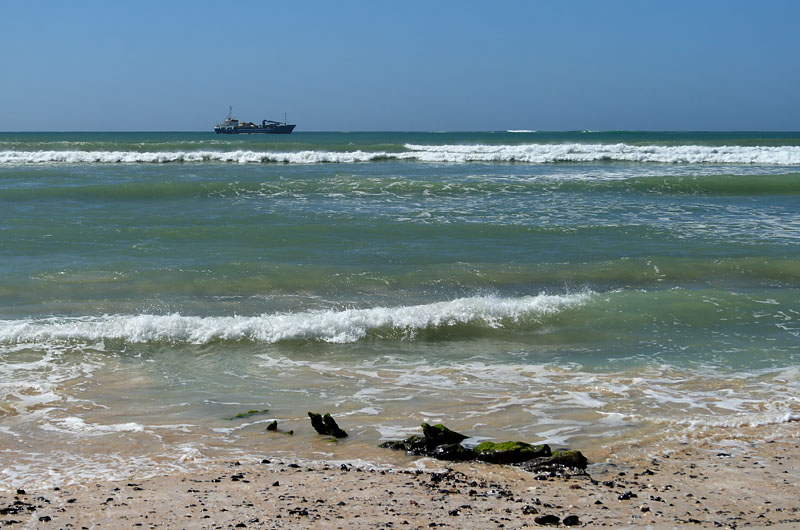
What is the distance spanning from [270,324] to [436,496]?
4868 mm

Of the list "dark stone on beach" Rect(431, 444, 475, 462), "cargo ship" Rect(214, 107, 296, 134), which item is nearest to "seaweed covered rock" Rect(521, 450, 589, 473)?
"dark stone on beach" Rect(431, 444, 475, 462)

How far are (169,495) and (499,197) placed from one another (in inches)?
736

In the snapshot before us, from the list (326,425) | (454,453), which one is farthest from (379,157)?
(454,453)

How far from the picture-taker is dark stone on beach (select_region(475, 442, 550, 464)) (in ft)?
16.7

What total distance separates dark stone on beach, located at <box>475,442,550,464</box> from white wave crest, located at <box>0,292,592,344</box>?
12.5 ft

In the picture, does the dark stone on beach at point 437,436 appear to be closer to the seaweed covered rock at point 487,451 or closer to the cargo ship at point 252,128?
the seaweed covered rock at point 487,451

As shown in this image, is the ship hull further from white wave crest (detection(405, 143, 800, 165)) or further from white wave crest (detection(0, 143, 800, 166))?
white wave crest (detection(405, 143, 800, 165))

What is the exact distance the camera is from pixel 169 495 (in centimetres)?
450

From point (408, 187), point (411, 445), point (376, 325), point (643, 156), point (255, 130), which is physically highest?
point (255, 130)

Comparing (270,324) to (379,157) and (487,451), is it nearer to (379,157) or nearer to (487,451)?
(487,451)

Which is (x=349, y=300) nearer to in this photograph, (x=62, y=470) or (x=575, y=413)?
(x=575, y=413)

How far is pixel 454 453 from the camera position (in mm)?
5203

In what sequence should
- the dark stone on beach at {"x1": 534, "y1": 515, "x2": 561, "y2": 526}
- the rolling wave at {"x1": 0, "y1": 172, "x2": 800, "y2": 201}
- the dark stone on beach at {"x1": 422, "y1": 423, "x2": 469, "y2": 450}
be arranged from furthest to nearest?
the rolling wave at {"x1": 0, "y1": 172, "x2": 800, "y2": 201} → the dark stone on beach at {"x1": 422, "y1": 423, "x2": 469, "y2": 450} → the dark stone on beach at {"x1": 534, "y1": 515, "x2": 561, "y2": 526}

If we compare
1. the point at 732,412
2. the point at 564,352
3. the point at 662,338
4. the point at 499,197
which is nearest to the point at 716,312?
the point at 662,338
